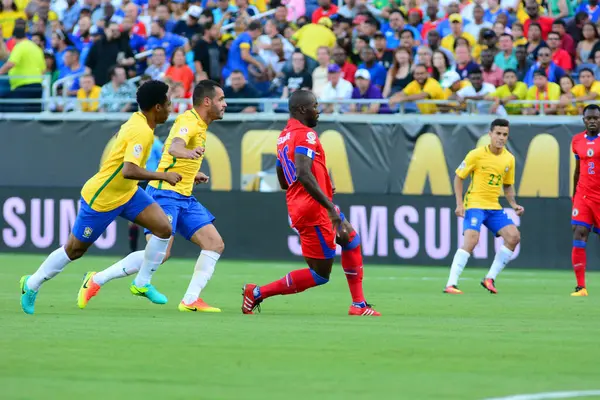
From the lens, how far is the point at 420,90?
2150 centimetres

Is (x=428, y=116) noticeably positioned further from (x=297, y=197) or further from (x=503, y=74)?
(x=297, y=197)

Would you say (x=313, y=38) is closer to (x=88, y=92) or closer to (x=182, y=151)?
(x=88, y=92)

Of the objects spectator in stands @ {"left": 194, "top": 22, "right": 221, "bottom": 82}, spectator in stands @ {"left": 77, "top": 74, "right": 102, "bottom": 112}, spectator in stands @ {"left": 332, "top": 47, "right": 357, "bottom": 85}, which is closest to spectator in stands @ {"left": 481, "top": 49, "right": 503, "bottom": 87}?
spectator in stands @ {"left": 332, "top": 47, "right": 357, "bottom": 85}

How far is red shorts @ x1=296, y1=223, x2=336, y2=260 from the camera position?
36.8 ft

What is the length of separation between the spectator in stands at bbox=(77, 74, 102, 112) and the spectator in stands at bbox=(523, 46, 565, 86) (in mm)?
8294

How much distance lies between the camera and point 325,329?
392 inches

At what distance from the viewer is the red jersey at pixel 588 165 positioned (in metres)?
15.8

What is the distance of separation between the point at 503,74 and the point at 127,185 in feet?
37.5

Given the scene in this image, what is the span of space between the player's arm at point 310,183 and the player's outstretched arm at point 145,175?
1.06 meters

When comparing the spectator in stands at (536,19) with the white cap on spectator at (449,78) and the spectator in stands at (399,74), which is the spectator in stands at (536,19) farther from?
the spectator in stands at (399,74)

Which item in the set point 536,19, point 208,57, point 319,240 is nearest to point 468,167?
point 319,240

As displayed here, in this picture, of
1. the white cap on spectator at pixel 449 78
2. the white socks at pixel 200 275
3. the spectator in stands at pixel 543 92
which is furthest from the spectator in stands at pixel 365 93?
the white socks at pixel 200 275

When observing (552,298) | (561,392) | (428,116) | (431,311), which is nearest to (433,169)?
(428,116)

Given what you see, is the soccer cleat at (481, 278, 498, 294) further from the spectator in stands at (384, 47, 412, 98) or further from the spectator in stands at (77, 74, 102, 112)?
the spectator in stands at (77, 74, 102, 112)
